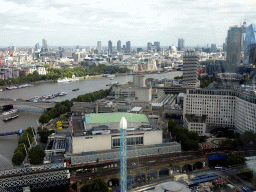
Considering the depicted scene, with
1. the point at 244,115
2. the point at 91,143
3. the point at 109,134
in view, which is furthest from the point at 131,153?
the point at 244,115

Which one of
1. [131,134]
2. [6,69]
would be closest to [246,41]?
[131,134]

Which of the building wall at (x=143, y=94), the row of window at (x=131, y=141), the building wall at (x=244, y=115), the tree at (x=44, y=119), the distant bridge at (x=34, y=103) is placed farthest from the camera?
the distant bridge at (x=34, y=103)

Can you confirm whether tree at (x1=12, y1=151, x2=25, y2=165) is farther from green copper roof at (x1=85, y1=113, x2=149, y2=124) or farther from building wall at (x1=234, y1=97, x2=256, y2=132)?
building wall at (x1=234, y1=97, x2=256, y2=132)

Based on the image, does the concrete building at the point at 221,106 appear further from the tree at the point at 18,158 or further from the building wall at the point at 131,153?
the tree at the point at 18,158

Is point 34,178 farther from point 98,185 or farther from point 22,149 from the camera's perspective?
point 22,149

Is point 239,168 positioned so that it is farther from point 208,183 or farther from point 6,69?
point 6,69

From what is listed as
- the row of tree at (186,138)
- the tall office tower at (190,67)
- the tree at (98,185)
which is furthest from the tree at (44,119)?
the tall office tower at (190,67)
